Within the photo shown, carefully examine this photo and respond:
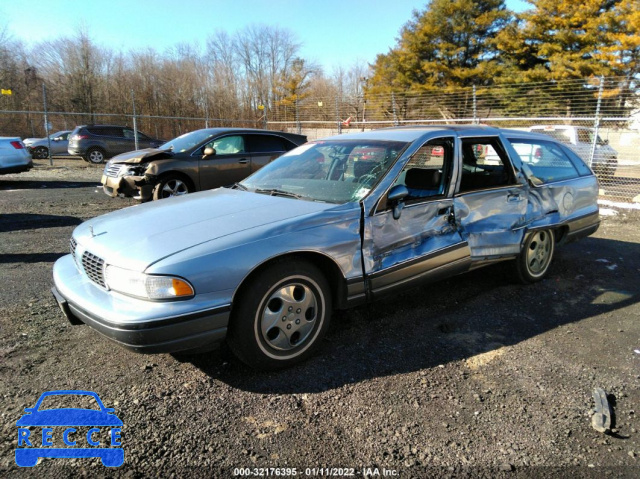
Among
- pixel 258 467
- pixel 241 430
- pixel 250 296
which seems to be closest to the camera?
pixel 258 467

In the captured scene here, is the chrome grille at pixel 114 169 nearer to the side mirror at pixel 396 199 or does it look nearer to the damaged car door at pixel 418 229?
the damaged car door at pixel 418 229

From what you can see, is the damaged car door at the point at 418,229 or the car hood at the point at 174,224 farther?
the damaged car door at the point at 418,229

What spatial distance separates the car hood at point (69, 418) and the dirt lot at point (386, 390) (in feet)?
0.24

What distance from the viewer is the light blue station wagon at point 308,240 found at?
7.91ft

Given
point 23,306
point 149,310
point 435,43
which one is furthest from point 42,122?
point 149,310

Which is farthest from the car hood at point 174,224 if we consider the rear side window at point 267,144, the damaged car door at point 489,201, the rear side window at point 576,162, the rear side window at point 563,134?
the rear side window at point 563,134

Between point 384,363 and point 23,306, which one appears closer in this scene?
point 384,363

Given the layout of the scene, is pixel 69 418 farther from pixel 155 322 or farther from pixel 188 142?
pixel 188 142

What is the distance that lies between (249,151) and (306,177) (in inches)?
210

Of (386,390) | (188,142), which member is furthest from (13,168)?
(386,390)

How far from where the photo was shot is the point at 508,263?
4348 mm

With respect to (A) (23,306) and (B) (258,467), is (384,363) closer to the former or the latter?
(B) (258,467)

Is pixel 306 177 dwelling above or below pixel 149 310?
above

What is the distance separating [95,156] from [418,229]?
59.6 ft
